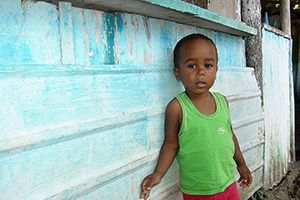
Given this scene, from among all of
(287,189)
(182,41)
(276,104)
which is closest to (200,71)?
(182,41)

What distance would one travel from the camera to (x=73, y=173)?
1.24 metres

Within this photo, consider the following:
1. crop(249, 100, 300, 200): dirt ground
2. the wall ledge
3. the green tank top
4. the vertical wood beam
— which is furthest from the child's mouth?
crop(249, 100, 300, 200): dirt ground

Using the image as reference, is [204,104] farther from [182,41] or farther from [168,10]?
[168,10]

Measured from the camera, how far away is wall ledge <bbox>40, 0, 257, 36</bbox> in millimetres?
1346

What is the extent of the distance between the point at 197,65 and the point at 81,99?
0.70 metres

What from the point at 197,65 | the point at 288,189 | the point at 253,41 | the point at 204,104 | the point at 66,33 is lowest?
the point at 288,189

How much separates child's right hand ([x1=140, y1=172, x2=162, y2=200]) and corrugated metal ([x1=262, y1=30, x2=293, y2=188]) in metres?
1.78

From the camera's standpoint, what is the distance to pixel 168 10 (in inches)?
61.3

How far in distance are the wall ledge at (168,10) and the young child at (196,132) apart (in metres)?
0.16

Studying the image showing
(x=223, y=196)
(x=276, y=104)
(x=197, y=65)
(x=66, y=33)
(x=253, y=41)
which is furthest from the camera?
(x=276, y=104)

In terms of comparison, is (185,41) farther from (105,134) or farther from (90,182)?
(90,182)

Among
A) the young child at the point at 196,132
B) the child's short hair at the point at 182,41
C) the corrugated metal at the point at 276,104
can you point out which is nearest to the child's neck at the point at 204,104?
the young child at the point at 196,132

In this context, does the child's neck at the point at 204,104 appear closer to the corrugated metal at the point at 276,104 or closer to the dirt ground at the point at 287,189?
the corrugated metal at the point at 276,104

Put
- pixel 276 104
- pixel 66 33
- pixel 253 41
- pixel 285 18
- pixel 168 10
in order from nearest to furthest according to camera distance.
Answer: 1. pixel 66 33
2. pixel 168 10
3. pixel 253 41
4. pixel 276 104
5. pixel 285 18
